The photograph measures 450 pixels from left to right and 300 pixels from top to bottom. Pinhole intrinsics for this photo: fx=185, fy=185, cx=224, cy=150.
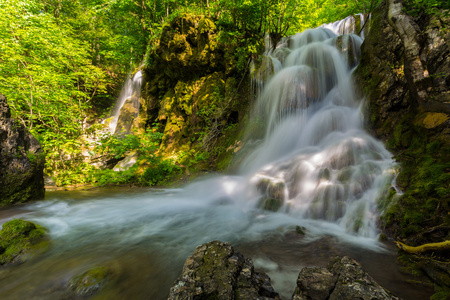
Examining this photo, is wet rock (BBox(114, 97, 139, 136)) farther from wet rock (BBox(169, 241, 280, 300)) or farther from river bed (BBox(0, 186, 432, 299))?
wet rock (BBox(169, 241, 280, 300))

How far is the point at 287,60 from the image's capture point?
8258 mm

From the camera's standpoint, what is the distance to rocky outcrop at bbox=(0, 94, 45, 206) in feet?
14.0

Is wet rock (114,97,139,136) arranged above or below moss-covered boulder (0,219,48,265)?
above

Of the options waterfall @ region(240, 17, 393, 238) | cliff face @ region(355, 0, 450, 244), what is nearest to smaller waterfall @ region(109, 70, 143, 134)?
waterfall @ region(240, 17, 393, 238)

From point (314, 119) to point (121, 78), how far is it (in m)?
18.1

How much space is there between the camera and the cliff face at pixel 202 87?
8469 millimetres

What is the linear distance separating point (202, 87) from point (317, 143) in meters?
6.20

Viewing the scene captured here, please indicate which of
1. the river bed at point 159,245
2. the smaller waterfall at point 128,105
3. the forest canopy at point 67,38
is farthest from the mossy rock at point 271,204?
the smaller waterfall at point 128,105

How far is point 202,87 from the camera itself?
372 inches

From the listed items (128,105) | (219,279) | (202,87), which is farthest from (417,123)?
(128,105)

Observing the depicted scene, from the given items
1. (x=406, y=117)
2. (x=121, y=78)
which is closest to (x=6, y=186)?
(x=406, y=117)

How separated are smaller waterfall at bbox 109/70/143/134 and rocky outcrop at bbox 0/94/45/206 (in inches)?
309

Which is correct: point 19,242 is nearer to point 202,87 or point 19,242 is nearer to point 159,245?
point 159,245

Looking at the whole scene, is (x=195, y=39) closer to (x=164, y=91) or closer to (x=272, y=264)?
(x=164, y=91)
